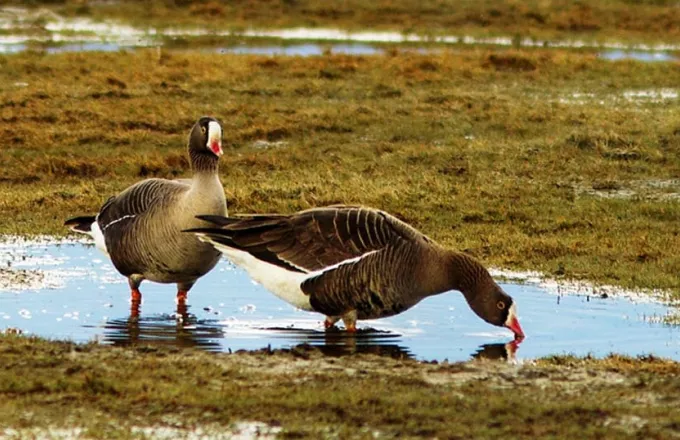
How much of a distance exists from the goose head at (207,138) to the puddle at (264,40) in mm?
22676

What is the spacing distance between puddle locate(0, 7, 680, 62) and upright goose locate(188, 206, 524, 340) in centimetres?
2374

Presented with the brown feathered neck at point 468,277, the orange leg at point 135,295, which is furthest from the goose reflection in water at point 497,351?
the orange leg at point 135,295

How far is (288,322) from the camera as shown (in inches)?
415

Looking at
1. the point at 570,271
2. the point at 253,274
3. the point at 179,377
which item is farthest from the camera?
the point at 570,271

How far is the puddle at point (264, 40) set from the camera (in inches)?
1400

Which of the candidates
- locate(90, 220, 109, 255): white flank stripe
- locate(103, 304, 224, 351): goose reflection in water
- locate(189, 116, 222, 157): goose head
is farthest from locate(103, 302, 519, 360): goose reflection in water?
locate(189, 116, 222, 157): goose head

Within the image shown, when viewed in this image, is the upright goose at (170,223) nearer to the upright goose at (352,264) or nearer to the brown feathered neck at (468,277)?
the upright goose at (352,264)

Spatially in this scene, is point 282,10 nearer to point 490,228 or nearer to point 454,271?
point 490,228

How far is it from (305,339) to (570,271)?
147 inches

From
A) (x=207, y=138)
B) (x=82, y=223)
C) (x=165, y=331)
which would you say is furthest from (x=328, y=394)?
(x=82, y=223)

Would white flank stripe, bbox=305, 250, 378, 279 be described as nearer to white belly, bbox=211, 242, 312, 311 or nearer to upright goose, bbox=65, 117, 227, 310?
white belly, bbox=211, 242, 312, 311

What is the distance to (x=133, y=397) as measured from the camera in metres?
7.29

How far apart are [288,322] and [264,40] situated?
29.0 meters

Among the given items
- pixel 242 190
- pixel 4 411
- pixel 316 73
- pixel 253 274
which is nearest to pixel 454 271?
pixel 253 274
